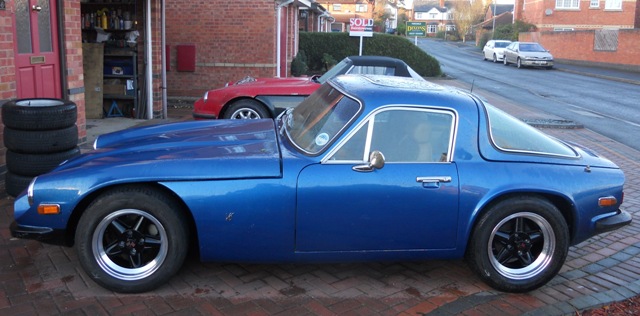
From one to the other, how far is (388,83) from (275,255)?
1714 mm

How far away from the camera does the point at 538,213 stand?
13.7 ft

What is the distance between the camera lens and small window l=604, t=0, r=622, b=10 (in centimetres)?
4781

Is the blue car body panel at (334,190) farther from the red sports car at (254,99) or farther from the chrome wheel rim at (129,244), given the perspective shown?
the red sports car at (254,99)

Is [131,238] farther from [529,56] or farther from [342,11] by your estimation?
[342,11]

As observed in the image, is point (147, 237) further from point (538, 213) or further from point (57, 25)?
point (57, 25)

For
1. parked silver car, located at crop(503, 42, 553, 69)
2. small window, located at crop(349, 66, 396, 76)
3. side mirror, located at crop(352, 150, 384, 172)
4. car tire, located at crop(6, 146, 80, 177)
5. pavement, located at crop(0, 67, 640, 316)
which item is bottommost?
pavement, located at crop(0, 67, 640, 316)

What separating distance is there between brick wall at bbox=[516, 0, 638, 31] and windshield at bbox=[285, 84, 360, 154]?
50.2 m

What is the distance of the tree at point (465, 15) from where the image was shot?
257 feet

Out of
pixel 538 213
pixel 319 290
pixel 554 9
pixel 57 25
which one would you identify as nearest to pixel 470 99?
pixel 538 213

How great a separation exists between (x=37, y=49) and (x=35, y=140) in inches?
81.2

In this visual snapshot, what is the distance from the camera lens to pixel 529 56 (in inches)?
1309

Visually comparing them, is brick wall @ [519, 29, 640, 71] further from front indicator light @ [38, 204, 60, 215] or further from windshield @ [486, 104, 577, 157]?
front indicator light @ [38, 204, 60, 215]

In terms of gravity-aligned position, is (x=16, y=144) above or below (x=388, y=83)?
below

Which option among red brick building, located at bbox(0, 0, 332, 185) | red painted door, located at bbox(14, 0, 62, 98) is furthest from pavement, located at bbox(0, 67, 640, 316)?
red brick building, located at bbox(0, 0, 332, 185)
